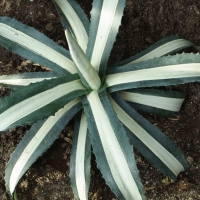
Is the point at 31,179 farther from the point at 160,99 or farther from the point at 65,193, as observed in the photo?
the point at 160,99

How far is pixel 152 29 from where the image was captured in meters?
1.39

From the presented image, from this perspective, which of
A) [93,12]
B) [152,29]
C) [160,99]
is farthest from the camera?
[152,29]

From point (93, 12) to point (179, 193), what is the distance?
753mm

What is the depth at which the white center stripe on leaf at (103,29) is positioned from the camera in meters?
1.07

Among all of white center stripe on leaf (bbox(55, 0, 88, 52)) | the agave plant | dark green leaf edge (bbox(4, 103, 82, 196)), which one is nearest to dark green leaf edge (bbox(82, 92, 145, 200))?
the agave plant

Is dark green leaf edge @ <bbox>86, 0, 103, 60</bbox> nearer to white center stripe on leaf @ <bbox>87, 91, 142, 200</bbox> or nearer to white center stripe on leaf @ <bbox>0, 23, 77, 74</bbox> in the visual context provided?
white center stripe on leaf @ <bbox>0, 23, 77, 74</bbox>

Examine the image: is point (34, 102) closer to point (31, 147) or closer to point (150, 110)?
point (31, 147)

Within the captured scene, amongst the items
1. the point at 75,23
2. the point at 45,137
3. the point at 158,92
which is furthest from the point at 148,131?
the point at 75,23

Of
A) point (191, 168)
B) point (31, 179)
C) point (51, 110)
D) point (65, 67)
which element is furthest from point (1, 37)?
point (191, 168)

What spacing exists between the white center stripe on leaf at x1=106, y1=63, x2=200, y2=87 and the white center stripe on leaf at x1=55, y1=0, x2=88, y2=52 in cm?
18

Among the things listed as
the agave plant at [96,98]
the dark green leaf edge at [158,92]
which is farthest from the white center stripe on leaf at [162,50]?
the dark green leaf edge at [158,92]

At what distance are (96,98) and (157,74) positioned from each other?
21 cm

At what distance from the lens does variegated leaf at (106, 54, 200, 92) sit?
→ 0.97 metres

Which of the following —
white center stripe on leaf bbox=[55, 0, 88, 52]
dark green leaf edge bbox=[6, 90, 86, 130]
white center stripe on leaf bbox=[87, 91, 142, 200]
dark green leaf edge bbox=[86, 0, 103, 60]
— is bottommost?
white center stripe on leaf bbox=[87, 91, 142, 200]
